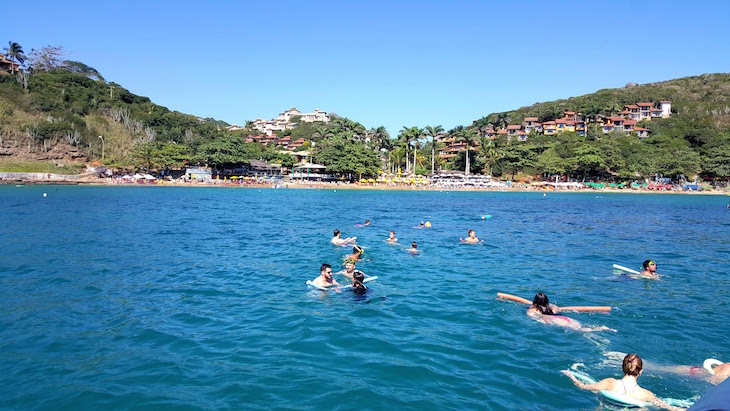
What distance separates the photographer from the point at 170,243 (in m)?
21.1

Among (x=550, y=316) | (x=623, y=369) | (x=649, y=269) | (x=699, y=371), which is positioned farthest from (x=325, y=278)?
(x=649, y=269)

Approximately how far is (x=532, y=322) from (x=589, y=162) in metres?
88.3

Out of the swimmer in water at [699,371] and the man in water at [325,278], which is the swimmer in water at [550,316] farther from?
the man in water at [325,278]

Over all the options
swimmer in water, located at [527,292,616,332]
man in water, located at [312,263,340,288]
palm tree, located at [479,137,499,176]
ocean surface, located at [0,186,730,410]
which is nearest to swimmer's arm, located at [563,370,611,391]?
ocean surface, located at [0,186,730,410]

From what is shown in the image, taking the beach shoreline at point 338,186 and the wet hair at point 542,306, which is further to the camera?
the beach shoreline at point 338,186

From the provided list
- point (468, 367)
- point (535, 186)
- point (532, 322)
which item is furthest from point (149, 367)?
point (535, 186)

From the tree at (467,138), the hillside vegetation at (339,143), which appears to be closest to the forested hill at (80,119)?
the hillside vegetation at (339,143)

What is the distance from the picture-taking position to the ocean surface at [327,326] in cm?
689

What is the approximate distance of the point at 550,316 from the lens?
1021 cm

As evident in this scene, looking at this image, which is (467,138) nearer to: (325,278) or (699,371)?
(325,278)

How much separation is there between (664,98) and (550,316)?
564 ft

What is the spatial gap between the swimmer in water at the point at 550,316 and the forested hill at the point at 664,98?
125 m

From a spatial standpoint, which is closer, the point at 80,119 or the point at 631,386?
the point at 631,386

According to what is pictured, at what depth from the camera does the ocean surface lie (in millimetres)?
6887
